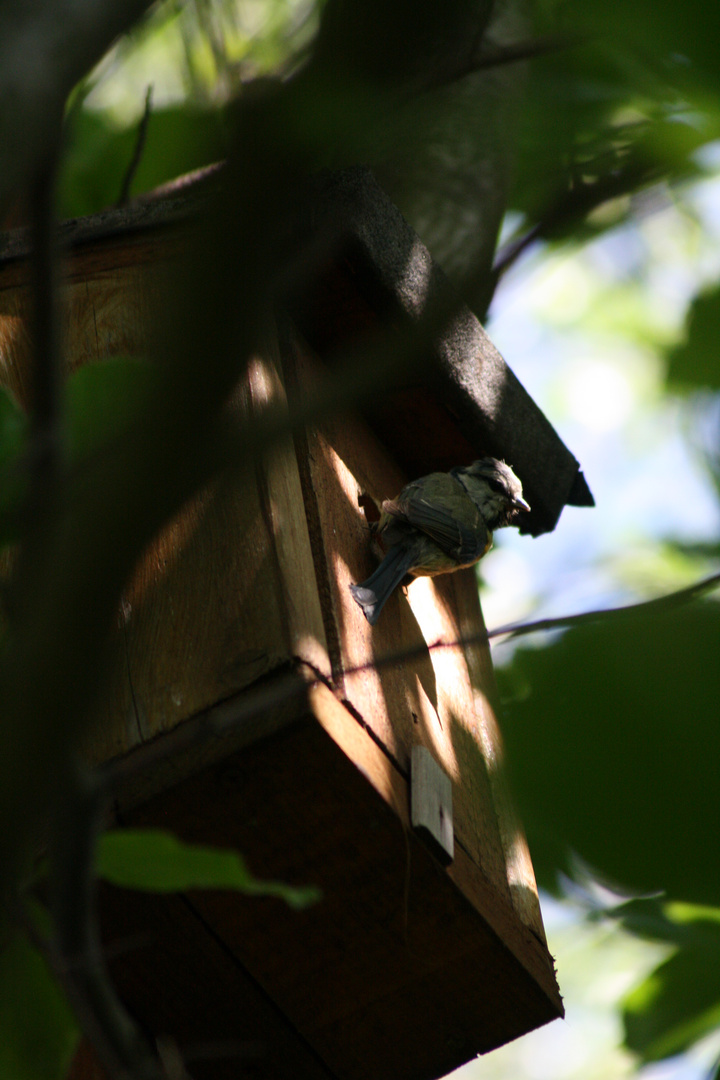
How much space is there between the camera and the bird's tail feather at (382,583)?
2.25 meters

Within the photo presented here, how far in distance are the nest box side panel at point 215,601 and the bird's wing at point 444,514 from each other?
0.37 meters

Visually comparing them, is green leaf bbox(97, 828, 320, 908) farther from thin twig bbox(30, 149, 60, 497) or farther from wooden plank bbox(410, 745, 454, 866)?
wooden plank bbox(410, 745, 454, 866)

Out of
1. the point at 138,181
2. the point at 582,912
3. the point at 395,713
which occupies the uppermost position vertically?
the point at 138,181

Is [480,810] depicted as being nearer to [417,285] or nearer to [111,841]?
[417,285]

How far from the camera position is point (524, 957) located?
219 centimetres

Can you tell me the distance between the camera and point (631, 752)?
0.90 metres

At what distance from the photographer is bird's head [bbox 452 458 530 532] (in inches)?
114

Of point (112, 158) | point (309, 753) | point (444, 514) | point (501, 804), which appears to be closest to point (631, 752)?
point (309, 753)

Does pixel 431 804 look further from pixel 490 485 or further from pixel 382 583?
pixel 490 485

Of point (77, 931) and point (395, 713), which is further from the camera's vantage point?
point (395, 713)

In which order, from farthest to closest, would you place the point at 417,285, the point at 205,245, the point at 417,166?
the point at 417,285
the point at 417,166
the point at 205,245

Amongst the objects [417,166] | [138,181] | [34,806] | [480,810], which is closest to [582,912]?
[34,806]

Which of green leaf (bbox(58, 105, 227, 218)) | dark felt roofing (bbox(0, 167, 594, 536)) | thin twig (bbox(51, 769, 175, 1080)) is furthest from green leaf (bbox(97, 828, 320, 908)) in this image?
green leaf (bbox(58, 105, 227, 218))

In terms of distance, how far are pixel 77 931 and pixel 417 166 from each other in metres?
1.12
